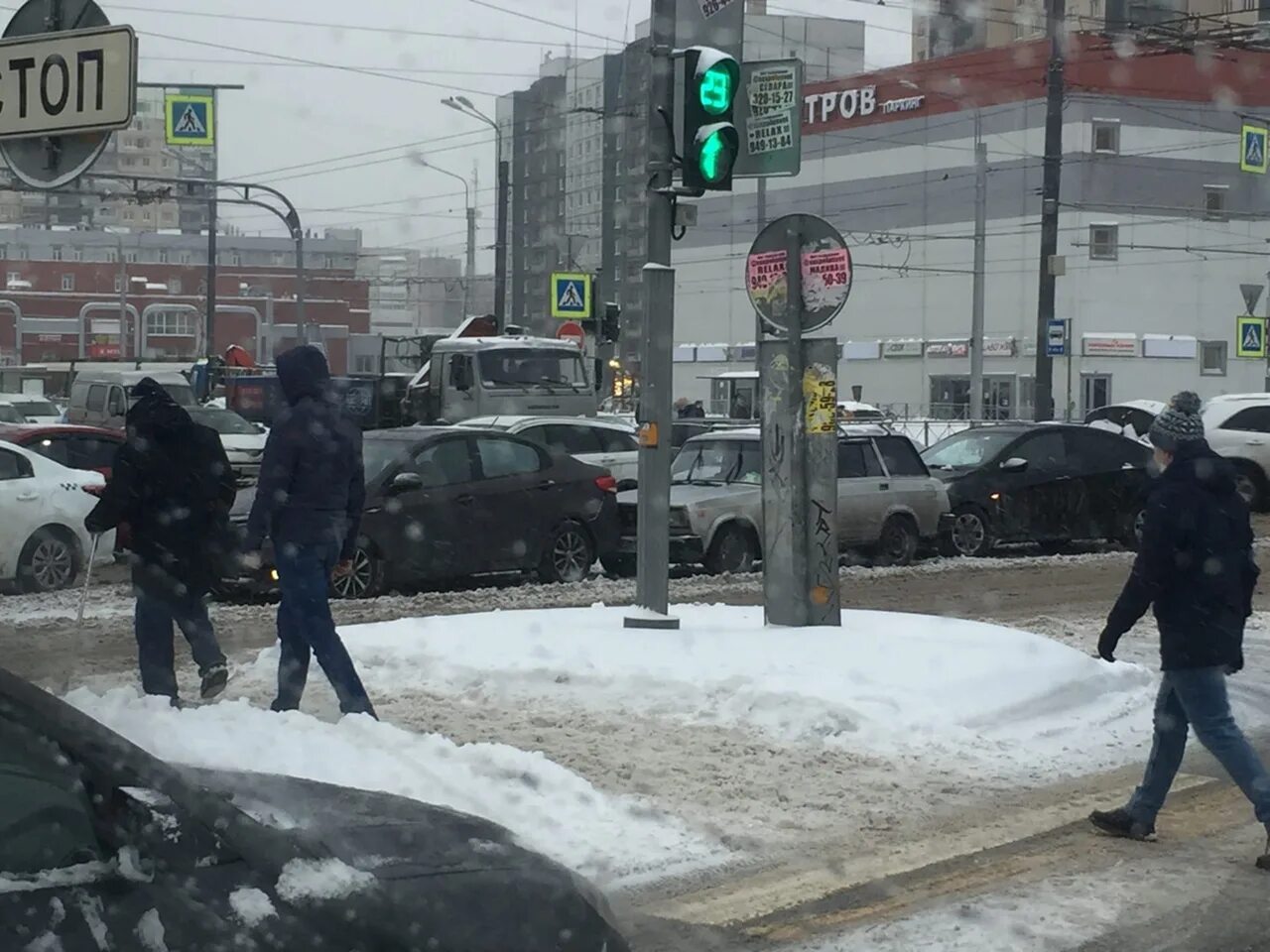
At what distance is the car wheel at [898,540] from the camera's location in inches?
757

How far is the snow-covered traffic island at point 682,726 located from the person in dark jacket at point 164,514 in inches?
30.4

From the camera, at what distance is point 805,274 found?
11.2 m

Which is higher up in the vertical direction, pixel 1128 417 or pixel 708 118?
pixel 708 118

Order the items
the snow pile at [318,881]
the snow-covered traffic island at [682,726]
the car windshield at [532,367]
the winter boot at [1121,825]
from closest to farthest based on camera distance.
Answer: the snow pile at [318,881] < the snow-covered traffic island at [682,726] < the winter boot at [1121,825] < the car windshield at [532,367]

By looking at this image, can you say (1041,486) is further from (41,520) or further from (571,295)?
(571,295)

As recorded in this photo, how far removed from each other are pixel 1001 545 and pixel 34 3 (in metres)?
16.9

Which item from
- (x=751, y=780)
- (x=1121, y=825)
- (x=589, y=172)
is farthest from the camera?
(x=589, y=172)

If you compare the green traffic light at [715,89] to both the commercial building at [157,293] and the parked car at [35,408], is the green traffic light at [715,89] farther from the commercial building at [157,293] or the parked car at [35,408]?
the commercial building at [157,293]

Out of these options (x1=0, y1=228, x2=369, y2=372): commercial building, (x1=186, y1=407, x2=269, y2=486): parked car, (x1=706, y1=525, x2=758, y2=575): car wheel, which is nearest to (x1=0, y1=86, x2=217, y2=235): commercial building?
(x1=0, y1=228, x2=369, y2=372): commercial building

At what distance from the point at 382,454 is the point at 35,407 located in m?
26.4

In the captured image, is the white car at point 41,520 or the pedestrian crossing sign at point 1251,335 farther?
the pedestrian crossing sign at point 1251,335

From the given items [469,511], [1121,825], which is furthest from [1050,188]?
[1121,825]

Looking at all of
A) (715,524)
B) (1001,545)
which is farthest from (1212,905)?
(1001,545)

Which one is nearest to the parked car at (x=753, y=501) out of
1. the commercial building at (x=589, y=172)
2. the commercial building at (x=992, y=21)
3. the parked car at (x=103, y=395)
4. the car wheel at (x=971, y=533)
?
the car wheel at (x=971, y=533)
